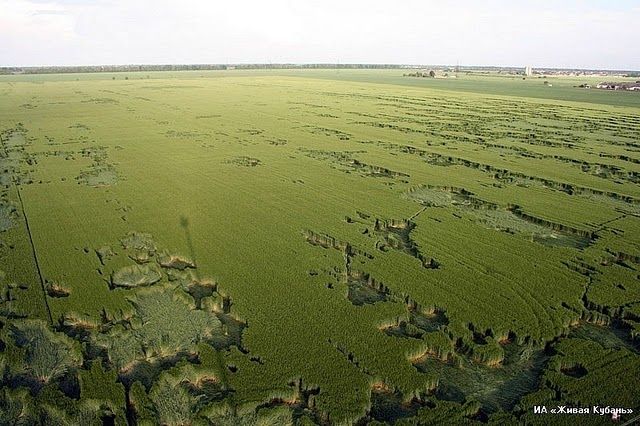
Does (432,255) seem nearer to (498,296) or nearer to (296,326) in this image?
(498,296)

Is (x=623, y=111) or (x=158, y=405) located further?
(x=623, y=111)

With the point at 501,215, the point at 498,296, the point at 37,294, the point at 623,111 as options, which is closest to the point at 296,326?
the point at 498,296

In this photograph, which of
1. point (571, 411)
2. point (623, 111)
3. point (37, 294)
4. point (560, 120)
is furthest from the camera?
point (623, 111)

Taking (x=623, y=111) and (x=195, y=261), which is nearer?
(x=195, y=261)

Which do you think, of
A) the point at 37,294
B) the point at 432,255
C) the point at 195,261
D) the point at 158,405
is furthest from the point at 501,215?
the point at 37,294

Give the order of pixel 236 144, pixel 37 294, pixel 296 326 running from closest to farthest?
pixel 296 326 → pixel 37 294 → pixel 236 144

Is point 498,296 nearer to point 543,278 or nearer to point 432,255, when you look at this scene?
point 543,278
